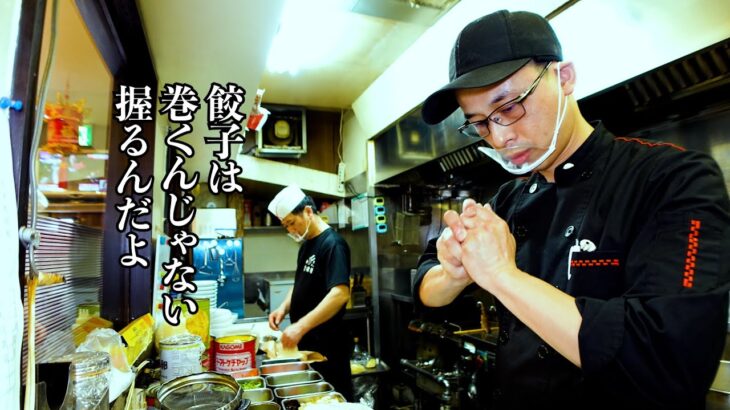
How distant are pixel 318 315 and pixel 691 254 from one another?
7.58 feet

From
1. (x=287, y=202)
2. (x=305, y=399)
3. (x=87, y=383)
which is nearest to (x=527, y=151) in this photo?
(x=305, y=399)

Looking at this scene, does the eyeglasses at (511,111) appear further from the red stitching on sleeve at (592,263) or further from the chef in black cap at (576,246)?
the red stitching on sleeve at (592,263)

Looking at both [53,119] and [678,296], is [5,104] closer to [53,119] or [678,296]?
[678,296]

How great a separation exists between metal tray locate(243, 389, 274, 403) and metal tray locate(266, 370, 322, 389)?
0.14 meters

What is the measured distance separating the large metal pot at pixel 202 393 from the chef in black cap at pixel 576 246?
64 centimetres

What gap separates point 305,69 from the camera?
4.31 m

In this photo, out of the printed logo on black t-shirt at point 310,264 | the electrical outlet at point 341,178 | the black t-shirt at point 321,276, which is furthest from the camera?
the electrical outlet at point 341,178

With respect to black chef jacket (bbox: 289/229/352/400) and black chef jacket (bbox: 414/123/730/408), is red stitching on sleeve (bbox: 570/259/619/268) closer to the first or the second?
black chef jacket (bbox: 414/123/730/408)

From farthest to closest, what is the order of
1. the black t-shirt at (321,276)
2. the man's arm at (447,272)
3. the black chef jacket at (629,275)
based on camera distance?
1. the black t-shirt at (321,276)
2. the man's arm at (447,272)
3. the black chef jacket at (629,275)

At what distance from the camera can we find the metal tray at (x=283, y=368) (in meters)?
1.86

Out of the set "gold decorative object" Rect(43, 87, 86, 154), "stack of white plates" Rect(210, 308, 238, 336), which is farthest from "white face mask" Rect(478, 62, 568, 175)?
"stack of white plates" Rect(210, 308, 238, 336)

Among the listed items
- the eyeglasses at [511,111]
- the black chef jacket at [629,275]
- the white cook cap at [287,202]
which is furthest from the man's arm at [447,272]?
the white cook cap at [287,202]

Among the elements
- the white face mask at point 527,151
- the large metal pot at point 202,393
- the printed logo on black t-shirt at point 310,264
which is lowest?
the large metal pot at point 202,393

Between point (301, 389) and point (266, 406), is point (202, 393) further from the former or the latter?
point (301, 389)
